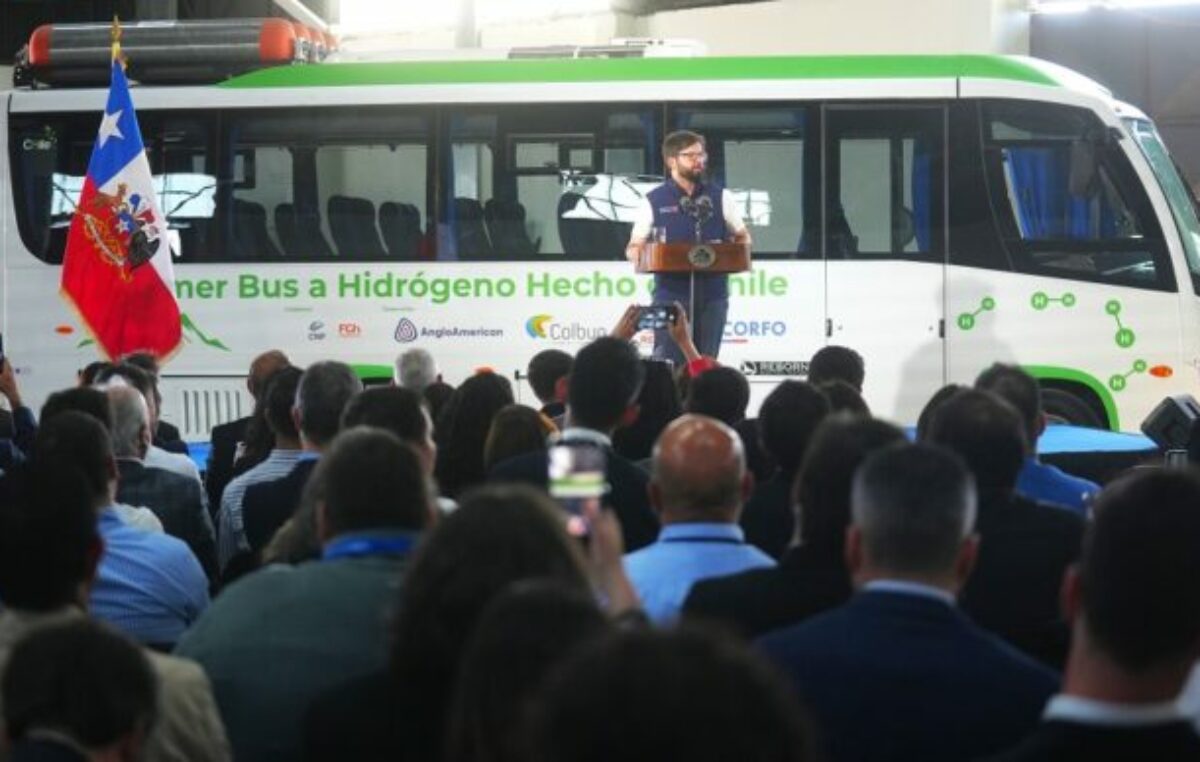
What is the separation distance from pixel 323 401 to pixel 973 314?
33.0 feet

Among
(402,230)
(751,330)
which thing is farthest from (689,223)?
(402,230)

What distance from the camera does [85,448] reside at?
6285mm

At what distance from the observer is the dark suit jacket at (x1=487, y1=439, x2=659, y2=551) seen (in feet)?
22.8

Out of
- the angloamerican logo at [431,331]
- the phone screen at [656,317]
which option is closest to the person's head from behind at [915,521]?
the phone screen at [656,317]

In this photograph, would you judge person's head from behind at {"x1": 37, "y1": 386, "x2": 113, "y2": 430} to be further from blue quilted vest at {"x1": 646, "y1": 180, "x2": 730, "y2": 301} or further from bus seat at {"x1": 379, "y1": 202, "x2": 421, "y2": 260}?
bus seat at {"x1": 379, "y1": 202, "x2": 421, "y2": 260}

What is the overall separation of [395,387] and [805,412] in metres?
1.23

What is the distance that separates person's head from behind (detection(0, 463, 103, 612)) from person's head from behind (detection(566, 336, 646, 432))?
317cm

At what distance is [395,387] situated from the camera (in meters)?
7.16

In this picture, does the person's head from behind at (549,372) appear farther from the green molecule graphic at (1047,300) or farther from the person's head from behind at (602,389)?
the green molecule graphic at (1047,300)

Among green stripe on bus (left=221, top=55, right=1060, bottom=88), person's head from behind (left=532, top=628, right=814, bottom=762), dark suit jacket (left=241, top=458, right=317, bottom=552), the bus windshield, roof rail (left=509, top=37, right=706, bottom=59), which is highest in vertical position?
roof rail (left=509, top=37, right=706, bottom=59)

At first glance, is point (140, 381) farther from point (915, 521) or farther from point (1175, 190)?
point (1175, 190)

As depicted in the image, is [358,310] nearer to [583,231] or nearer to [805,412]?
[583,231]

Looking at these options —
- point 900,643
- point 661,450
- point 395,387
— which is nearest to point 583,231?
point 395,387

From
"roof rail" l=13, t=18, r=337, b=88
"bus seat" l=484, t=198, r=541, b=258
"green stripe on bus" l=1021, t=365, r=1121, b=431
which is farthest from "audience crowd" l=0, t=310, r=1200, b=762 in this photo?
"roof rail" l=13, t=18, r=337, b=88
